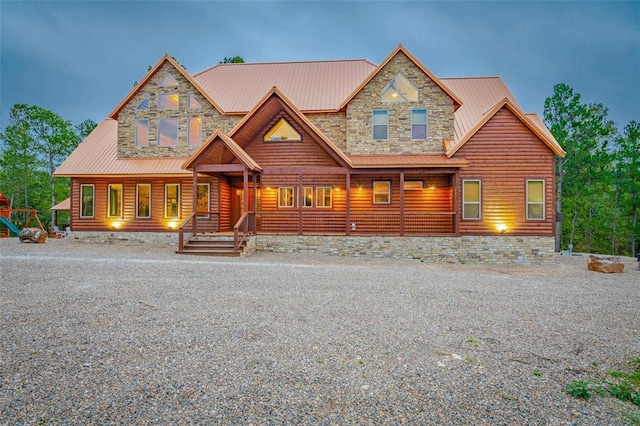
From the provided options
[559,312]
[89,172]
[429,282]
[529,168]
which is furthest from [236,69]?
[559,312]

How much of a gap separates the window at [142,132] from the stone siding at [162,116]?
0.19 meters

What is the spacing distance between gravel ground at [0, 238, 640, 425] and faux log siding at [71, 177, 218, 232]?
10.2 m

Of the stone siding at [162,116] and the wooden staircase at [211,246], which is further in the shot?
the stone siding at [162,116]

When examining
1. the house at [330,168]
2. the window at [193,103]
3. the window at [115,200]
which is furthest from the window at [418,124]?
the window at [115,200]

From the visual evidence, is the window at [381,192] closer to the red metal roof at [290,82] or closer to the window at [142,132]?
the red metal roof at [290,82]

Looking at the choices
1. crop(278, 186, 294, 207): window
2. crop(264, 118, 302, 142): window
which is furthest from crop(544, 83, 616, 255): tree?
crop(264, 118, 302, 142): window

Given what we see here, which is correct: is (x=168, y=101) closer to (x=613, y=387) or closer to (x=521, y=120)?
(x=521, y=120)

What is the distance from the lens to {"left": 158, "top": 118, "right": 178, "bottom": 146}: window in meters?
18.7

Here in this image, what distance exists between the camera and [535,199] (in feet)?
51.1

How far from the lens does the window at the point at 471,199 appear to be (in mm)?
15797

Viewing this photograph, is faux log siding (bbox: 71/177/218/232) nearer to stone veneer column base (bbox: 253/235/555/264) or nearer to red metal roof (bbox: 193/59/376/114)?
red metal roof (bbox: 193/59/376/114)

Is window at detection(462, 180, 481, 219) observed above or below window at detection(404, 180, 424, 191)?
below

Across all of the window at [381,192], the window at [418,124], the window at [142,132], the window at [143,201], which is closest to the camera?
the window at [418,124]

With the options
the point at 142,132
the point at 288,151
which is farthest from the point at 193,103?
the point at 288,151
